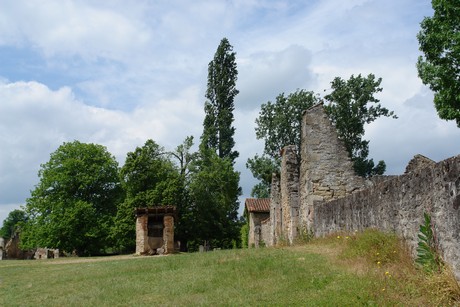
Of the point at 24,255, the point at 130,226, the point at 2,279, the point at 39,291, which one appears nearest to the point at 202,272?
the point at 39,291

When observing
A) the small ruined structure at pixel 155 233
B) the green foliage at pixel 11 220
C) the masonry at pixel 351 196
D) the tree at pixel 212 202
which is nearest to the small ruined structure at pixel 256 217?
the tree at pixel 212 202

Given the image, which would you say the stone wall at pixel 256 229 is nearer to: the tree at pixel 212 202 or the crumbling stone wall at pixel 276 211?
the tree at pixel 212 202

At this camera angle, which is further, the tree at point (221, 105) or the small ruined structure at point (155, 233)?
the tree at point (221, 105)

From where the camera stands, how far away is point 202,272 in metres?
11.2

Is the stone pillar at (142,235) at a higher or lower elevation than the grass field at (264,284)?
higher

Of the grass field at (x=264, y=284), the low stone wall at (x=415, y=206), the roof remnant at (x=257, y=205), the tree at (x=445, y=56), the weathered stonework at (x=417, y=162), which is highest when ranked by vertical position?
the tree at (x=445, y=56)

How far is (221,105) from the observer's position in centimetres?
4653

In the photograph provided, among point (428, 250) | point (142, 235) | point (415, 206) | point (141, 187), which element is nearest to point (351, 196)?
point (415, 206)

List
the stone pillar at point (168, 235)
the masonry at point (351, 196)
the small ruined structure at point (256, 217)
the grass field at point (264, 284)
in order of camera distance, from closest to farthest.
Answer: the masonry at point (351, 196), the grass field at point (264, 284), the stone pillar at point (168, 235), the small ruined structure at point (256, 217)

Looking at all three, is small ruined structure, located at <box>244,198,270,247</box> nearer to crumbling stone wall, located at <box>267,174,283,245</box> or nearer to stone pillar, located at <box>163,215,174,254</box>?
crumbling stone wall, located at <box>267,174,283,245</box>

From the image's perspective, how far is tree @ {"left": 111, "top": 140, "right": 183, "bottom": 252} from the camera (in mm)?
40594

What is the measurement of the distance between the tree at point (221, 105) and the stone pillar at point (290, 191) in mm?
24327

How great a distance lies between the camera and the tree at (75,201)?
40.3 meters

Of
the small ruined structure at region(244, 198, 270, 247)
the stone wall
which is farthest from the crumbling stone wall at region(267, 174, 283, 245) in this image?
the small ruined structure at region(244, 198, 270, 247)
